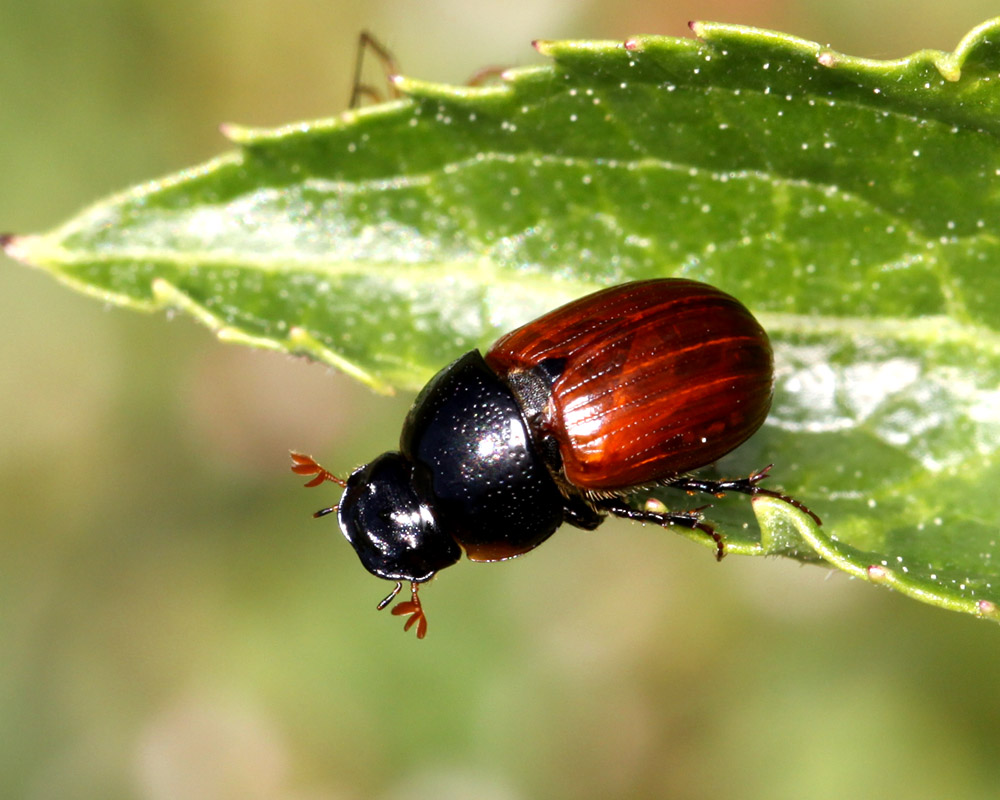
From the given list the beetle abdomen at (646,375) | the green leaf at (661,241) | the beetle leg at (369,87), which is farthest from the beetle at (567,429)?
the beetle leg at (369,87)

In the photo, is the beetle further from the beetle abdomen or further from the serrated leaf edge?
the serrated leaf edge

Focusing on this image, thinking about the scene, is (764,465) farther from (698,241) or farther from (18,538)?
(18,538)

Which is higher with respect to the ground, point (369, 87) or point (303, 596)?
point (369, 87)

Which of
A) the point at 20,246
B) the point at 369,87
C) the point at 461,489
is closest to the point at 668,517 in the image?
the point at 461,489

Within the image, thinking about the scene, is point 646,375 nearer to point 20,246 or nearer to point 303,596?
point 20,246

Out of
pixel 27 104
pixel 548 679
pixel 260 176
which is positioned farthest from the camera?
pixel 27 104

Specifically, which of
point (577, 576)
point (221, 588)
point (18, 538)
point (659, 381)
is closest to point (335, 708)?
point (221, 588)
